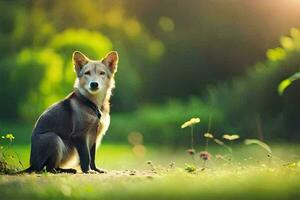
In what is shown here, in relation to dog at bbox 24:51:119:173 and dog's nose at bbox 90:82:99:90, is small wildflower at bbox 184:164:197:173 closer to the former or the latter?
dog at bbox 24:51:119:173

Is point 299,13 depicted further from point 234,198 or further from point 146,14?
point 234,198

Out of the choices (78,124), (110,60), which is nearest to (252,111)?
(110,60)

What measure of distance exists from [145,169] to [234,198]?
432 cm

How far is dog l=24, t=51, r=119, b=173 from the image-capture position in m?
8.75

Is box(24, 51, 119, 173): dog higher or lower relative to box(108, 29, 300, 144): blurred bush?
lower

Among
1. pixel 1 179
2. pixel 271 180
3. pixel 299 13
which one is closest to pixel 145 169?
pixel 1 179

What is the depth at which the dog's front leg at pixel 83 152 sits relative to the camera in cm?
876

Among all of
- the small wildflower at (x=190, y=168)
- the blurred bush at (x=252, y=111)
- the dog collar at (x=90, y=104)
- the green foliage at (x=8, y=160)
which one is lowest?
the small wildflower at (x=190, y=168)

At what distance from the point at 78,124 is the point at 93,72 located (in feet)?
2.13

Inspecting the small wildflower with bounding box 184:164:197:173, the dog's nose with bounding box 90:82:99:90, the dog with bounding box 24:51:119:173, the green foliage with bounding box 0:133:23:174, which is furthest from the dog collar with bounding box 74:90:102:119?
the small wildflower with bounding box 184:164:197:173

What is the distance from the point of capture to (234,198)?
5090 millimetres

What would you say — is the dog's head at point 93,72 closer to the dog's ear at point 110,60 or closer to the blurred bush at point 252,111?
the dog's ear at point 110,60

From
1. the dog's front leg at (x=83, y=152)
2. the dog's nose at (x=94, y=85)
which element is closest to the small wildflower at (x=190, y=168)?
the dog's front leg at (x=83, y=152)

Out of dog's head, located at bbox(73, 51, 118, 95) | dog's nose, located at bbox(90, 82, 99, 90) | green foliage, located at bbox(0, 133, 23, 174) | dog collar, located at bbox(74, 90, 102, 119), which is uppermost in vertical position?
dog's head, located at bbox(73, 51, 118, 95)
